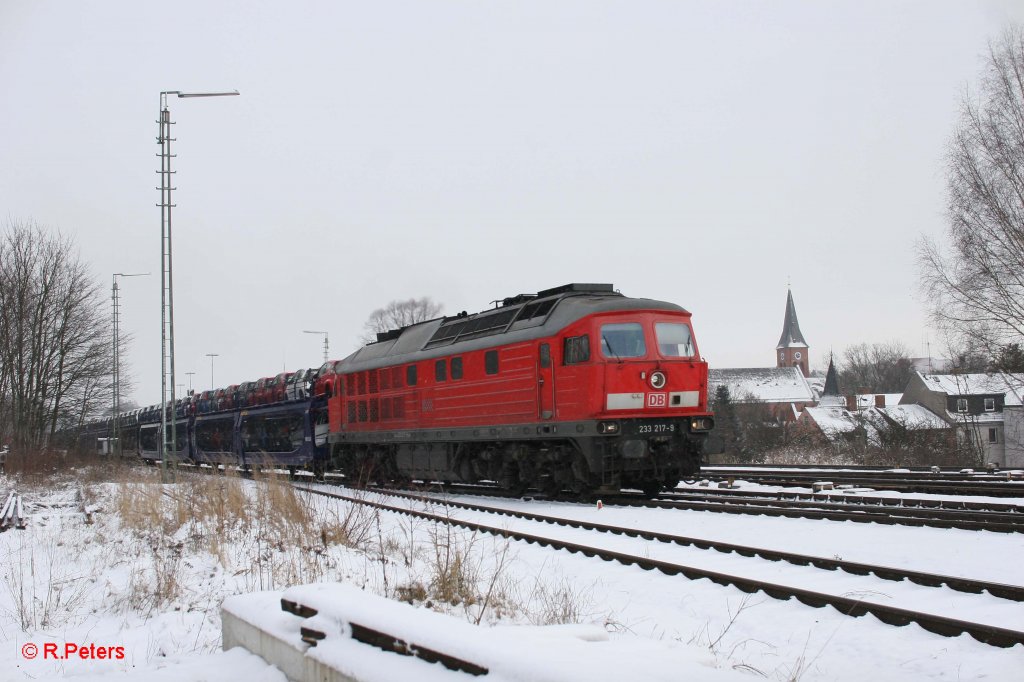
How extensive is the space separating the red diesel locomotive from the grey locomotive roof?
0.03m

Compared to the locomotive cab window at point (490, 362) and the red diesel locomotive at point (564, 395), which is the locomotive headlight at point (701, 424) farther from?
the locomotive cab window at point (490, 362)

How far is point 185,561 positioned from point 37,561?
9.65ft

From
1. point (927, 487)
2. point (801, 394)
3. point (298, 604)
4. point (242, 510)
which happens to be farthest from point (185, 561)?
point (801, 394)

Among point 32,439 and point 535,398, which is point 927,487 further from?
point 32,439

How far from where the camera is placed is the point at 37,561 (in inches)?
450

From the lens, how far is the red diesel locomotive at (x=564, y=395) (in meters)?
15.0

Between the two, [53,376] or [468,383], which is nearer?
[468,383]

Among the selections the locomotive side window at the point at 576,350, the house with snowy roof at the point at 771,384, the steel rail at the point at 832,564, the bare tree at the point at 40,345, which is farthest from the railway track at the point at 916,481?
the house with snowy roof at the point at 771,384

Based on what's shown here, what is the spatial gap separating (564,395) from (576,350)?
814 millimetres

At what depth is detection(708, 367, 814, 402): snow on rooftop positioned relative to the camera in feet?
385

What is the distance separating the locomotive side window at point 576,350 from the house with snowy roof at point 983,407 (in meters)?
16.5

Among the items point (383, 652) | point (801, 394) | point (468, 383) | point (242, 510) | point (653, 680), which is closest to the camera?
point (653, 680)

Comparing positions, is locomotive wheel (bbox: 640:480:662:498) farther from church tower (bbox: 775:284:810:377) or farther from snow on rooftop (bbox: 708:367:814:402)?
church tower (bbox: 775:284:810:377)

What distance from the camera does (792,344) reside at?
500 feet
